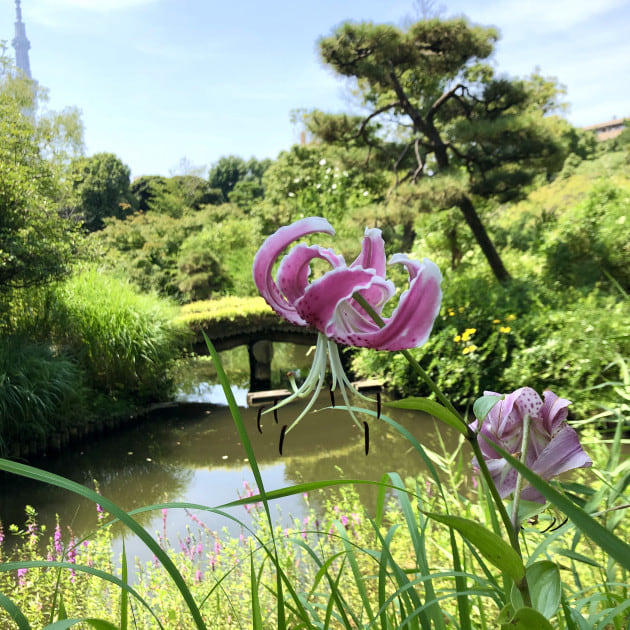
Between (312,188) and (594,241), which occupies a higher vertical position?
(312,188)

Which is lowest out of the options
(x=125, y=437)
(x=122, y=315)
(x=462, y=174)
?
(x=125, y=437)

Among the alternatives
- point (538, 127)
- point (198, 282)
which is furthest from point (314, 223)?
point (198, 282)

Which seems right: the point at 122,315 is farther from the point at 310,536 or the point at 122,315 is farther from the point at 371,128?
Result: the point at 371,128

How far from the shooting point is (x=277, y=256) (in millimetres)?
485

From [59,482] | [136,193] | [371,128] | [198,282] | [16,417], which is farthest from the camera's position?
[136,193]

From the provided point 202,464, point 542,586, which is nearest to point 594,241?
point 202,464

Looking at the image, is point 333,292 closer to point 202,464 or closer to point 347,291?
point 347,291

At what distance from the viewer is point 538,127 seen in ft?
18.6

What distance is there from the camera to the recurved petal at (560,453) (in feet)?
1.67

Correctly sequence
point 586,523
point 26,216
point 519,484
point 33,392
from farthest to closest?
point 26,216, point 33,392, point 519,484, point 586,523

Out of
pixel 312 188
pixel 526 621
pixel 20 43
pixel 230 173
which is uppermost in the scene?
pixel 20 43

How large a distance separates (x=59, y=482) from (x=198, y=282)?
10.1 m

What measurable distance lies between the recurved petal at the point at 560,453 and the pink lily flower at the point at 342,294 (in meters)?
0.17

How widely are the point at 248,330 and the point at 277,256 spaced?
6.98 metres
